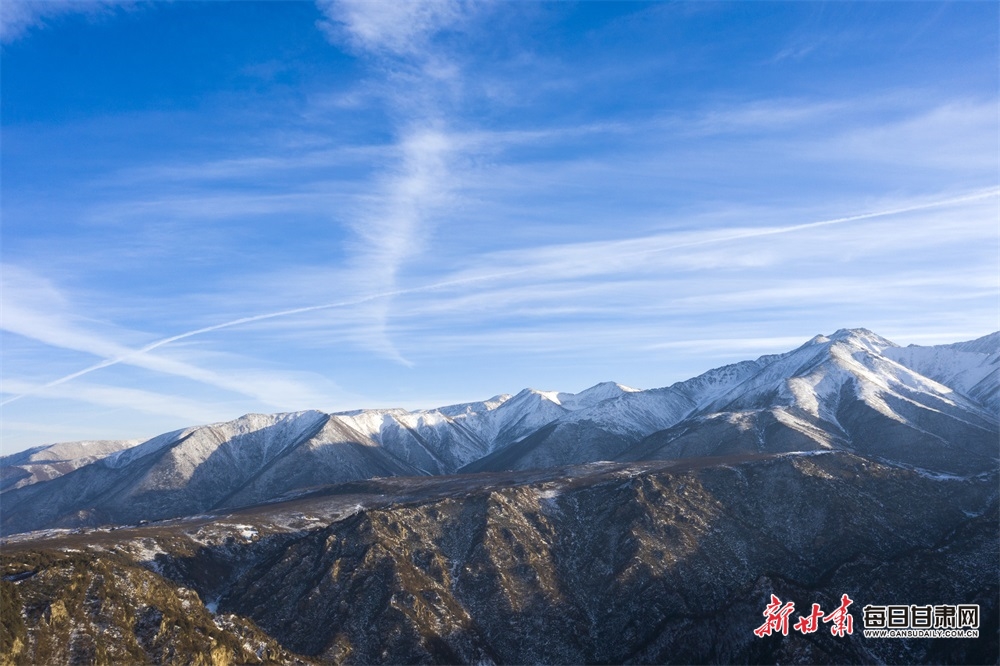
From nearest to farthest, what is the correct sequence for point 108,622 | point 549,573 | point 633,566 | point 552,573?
1. point 108,622
2. point 633,566
3. point 549,573
4. point 552,573

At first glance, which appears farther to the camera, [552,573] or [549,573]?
[552,573]

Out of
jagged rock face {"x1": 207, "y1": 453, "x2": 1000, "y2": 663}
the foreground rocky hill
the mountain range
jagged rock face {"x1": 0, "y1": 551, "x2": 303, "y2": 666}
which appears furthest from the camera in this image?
jagged rock face {"x1": 207, "y1": 453, "x2": 1000, "y2": 663}

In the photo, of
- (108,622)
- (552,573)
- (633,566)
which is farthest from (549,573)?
(108,622)

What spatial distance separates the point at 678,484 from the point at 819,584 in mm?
42316

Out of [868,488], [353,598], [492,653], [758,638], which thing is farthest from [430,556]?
[868,488]

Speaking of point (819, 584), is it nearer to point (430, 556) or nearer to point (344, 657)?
point (430, 556)

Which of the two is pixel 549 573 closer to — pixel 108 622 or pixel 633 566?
pixel 633 566

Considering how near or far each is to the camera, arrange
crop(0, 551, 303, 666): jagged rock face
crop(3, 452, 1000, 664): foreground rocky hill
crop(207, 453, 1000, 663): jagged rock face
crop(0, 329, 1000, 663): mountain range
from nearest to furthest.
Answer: crop(0, 551, 303, 666): jagged rock face → crop(0, 329, 1000, 663): mountain range → crop(3, 452, 1000, 664): foreground rocky hill → crop(207, 453, 1000, 663): jagged rock face

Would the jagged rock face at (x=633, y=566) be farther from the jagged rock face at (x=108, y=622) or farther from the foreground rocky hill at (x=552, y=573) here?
the jagged rock face at (x=108, y=622)

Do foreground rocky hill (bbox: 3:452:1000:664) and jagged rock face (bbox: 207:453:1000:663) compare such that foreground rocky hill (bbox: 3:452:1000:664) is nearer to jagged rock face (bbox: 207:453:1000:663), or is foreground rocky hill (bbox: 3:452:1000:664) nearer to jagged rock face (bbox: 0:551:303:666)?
jagged rock face (bbox: 0:551:303:666)

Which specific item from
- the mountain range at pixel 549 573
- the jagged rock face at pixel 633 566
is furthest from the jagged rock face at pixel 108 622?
the jagged rock face at pixel 633 566

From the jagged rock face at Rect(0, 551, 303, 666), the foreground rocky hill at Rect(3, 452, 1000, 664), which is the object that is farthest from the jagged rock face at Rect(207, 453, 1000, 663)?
the jagged rock face at Rect(0, 551, 303, 666)

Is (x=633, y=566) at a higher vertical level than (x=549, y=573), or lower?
higher

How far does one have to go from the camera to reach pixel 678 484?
145750 mm
